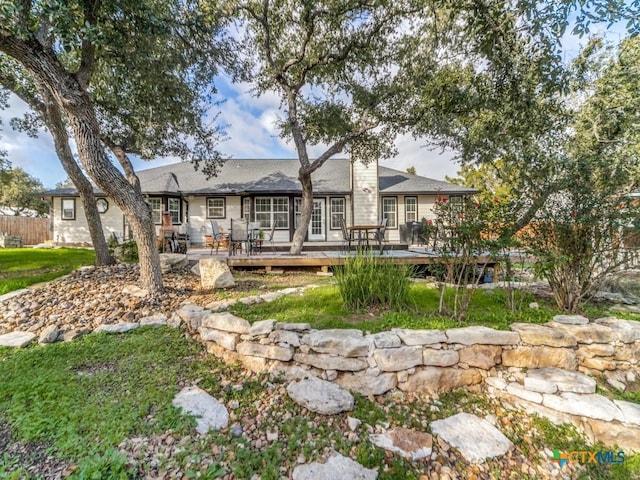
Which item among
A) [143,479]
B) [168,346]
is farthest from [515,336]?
[168,346]

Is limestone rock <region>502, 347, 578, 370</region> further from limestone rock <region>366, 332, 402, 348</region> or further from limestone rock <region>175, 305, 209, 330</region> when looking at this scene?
limestone rock <region>175, 305, 209, 330</region>

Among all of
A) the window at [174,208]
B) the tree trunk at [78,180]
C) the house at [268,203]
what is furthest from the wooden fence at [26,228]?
the tree trunk at [78,180]

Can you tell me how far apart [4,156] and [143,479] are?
13.1m

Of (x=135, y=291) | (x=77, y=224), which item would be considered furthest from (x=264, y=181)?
(x=135, y=291)

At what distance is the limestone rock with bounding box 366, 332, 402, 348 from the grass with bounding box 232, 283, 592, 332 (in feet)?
0.54

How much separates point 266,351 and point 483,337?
6.41 ft

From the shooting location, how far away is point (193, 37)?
482cm

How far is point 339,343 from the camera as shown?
2.45 metres

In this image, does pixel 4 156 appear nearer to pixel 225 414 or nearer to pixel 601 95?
pixel 225 414

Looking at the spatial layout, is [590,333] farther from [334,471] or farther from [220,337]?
[220,337]

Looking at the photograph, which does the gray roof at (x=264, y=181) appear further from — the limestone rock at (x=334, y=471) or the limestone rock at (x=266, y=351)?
the limestone rock at (x=334, y=471)

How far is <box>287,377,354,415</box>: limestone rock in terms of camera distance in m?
2.18

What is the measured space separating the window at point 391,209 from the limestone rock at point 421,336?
10463 mm

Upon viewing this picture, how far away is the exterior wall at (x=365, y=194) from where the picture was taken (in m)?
12.2
